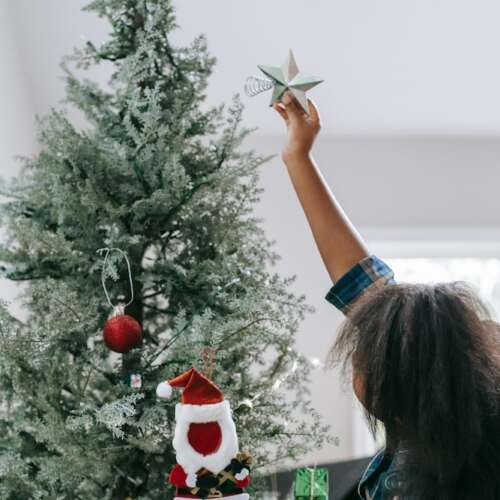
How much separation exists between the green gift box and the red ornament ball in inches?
15.3

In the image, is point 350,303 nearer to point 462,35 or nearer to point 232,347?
point 232,347

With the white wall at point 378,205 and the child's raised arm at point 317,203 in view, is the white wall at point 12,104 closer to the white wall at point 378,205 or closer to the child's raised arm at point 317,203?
the white wall at point 378,205

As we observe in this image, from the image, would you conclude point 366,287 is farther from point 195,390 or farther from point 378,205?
point 378,205

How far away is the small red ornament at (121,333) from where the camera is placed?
1030 millimetres

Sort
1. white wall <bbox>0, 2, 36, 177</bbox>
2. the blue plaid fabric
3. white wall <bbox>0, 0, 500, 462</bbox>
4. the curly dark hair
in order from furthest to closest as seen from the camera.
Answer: white wall <bbox>0, 0, 500, 462</bbox>
white wall <bbox>0, 2, 36, 177</bbox>
the blue plaid fabric
the curly dark hair

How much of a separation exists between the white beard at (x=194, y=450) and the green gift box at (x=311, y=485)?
0.31m

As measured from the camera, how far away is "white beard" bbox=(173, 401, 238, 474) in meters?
0.89

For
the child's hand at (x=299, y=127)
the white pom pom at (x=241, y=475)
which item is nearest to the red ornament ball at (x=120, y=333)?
the white pom pom at (x=241, y=475)

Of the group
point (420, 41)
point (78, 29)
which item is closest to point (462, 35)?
point (420, 41)

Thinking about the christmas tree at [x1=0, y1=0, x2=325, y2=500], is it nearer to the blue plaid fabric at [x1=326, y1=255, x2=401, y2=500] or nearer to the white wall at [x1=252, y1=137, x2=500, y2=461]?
the blue plaid fabric at [x1=326, y1=255, x2=401, y2=500]

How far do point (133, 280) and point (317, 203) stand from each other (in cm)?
34

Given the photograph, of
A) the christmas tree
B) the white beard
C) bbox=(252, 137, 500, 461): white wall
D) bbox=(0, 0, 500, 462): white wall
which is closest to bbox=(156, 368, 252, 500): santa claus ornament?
the white beard

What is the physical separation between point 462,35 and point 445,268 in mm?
1090

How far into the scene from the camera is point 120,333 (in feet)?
3.38
